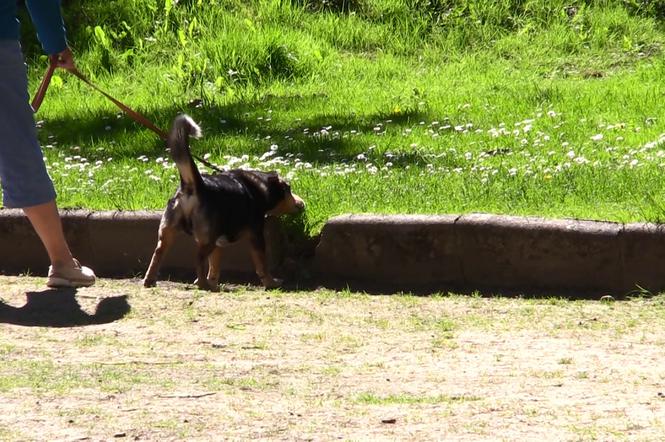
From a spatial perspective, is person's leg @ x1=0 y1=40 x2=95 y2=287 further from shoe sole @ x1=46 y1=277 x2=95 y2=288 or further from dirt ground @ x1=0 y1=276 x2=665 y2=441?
dirt ground @ x1=0 y1=276 x2=665 y2=441

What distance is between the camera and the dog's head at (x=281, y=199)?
291 inches

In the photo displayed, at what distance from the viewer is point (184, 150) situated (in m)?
6.93

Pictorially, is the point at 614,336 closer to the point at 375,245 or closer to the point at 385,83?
the point at 375,245

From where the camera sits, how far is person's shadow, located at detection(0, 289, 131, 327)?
647cm

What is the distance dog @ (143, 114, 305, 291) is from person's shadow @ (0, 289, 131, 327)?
481mm

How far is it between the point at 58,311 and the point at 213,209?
38.9 inches

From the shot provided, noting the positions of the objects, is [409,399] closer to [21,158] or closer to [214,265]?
[214,265]

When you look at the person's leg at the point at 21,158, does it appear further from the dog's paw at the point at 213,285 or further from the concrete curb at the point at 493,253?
the concrete curb at the point at 493,253

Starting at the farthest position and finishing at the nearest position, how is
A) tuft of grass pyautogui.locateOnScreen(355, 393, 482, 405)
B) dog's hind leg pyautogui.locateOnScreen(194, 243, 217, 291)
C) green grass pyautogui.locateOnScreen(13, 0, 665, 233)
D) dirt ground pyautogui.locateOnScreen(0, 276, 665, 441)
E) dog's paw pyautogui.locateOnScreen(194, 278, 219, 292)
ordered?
green grass pyautogui.locateOnScreen(13, 0, 665, 233) → dog's paw pyautogui.locateOnScreen(194, 278, 219, 292) → dog's hind leg pyautogui.locateOnScreen(194, 243, 217, 291) → tuft of grass pyautogui.locateOnScreen(355, 393, 482, 405) → dirt ground pyautogui.locateOnScreen(0, 276, 665, 441)

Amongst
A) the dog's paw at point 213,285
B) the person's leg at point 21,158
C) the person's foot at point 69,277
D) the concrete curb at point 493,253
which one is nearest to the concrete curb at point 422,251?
the concrete curb at point 493,253

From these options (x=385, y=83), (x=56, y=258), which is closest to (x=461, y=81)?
(x=385, y=83)

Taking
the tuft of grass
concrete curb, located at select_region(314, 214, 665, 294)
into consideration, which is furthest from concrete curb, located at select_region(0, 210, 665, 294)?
the tuft of grass

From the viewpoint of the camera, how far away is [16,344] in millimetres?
5934

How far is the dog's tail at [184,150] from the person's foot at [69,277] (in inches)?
28.6
